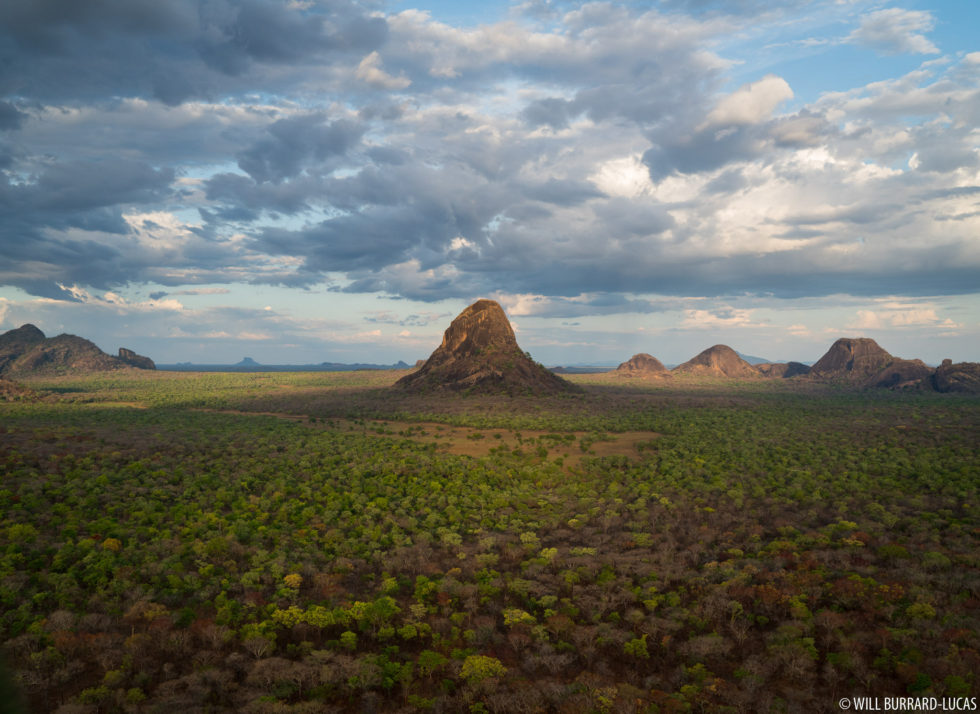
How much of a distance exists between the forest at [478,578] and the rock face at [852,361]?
14530 cm

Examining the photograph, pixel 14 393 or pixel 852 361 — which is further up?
pixel 852 361

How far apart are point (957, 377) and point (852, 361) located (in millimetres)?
46144

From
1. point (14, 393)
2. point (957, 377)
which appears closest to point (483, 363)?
point (14, 393)

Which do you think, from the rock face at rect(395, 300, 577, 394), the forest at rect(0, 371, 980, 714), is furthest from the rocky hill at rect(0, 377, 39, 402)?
the rock face at rect(395, 300, 577, 394)

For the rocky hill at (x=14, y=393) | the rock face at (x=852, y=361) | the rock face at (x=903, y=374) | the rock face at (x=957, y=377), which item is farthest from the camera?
the rock face at (x=852, y=361)

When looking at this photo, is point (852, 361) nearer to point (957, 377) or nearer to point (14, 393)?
point (957, 377)

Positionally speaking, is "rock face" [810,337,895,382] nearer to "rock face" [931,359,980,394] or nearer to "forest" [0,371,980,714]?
"rock face" [931,359,980,394]

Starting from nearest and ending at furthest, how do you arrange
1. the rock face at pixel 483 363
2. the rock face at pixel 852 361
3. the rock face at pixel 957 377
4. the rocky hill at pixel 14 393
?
the rocky hill at pixel 14 393, the rock face at pixel 483 363, the rock face at pixel 957 377, the rock face at pixel 852 361

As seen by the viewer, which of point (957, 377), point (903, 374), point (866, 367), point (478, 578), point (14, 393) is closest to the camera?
point (478, 578)

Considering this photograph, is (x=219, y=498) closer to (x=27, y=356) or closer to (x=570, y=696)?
(x=570, y=696)

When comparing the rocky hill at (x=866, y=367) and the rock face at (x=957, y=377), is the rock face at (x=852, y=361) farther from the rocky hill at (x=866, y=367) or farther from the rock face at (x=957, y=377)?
the rock face at (x=957, y=377)

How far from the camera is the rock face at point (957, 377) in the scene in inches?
5133

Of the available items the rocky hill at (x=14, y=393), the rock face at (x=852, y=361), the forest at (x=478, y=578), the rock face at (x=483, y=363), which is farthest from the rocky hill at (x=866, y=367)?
the rocky hill at (x=14, y=393)

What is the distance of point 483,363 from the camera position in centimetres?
11562
